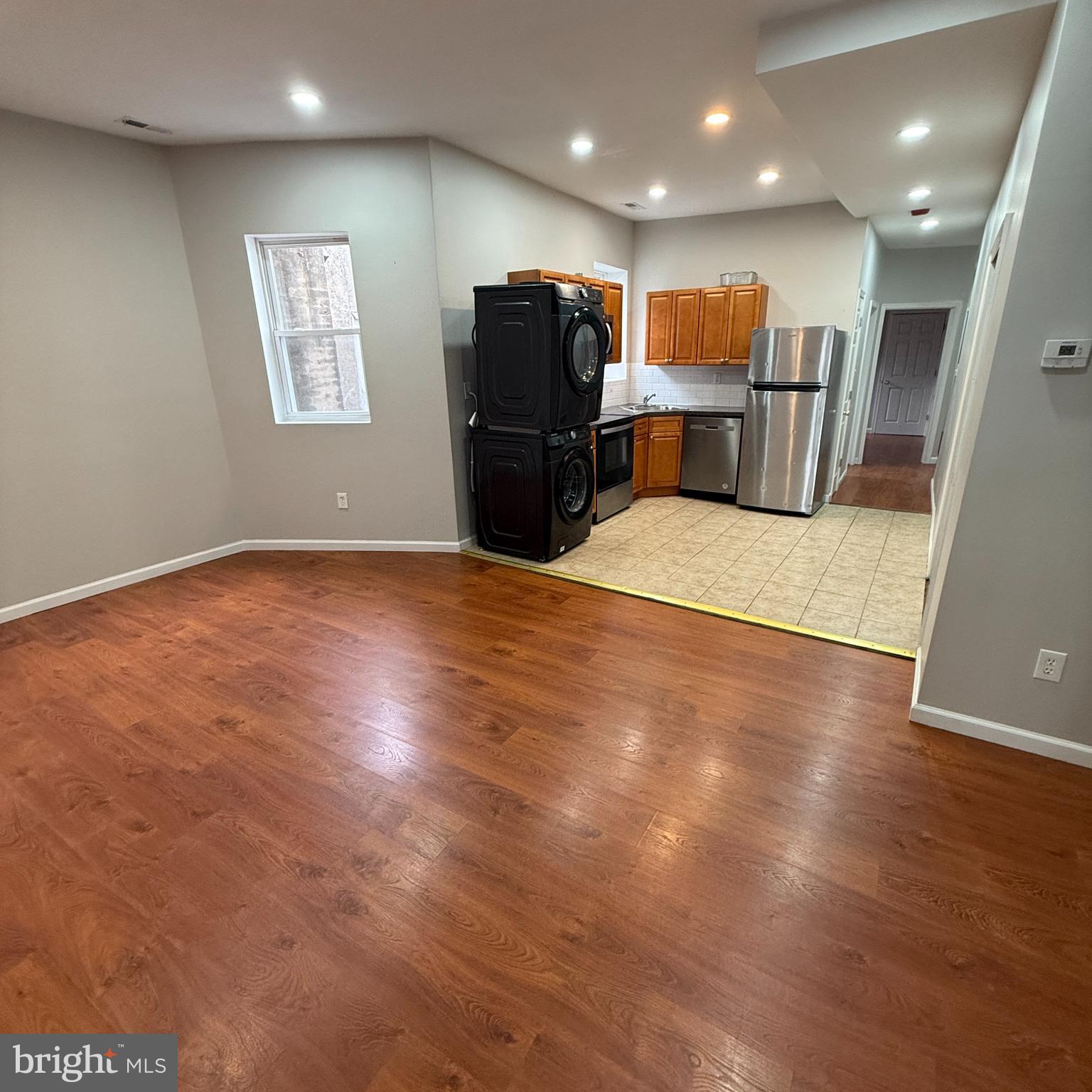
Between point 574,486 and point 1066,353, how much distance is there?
2.81m

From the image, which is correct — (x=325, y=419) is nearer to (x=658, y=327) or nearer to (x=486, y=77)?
(x=486, y=77)

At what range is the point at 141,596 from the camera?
369 centimetres

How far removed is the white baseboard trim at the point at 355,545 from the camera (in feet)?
14.4

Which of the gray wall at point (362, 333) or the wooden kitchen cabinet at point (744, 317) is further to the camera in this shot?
the wooden kitchen cabinet at point (744, 317)

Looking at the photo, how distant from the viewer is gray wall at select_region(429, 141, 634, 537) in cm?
380

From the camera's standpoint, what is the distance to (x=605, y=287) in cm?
514

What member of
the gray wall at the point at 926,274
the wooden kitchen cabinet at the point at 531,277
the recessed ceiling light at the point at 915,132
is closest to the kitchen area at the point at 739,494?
the wooden kitchen cabinet at the point at 531,277

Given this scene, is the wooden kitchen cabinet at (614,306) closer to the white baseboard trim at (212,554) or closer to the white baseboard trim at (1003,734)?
the white baseboard trim at (212,554)

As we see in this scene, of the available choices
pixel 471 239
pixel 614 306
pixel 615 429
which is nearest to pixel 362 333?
pixel 471 239

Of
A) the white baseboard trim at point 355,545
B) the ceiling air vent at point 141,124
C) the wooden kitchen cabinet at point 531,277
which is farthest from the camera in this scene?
the white baseboard trim at point 355,545

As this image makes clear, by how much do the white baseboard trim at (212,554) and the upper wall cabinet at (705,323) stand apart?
10.2 feet

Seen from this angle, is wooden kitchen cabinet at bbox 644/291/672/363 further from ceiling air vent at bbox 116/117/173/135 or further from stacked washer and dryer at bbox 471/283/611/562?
ceiling air vent at bbox 116/117/173/135

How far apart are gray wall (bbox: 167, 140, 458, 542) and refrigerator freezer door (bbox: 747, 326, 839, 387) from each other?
9.33 feet

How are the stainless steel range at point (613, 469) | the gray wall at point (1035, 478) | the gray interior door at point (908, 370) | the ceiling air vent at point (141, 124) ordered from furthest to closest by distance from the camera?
the gray interior door at point (908, 370) < the stainless steel range at point (613, 469) < the ceiling air vent at point (141, 124) < the gray wall at point (1035, 478)
